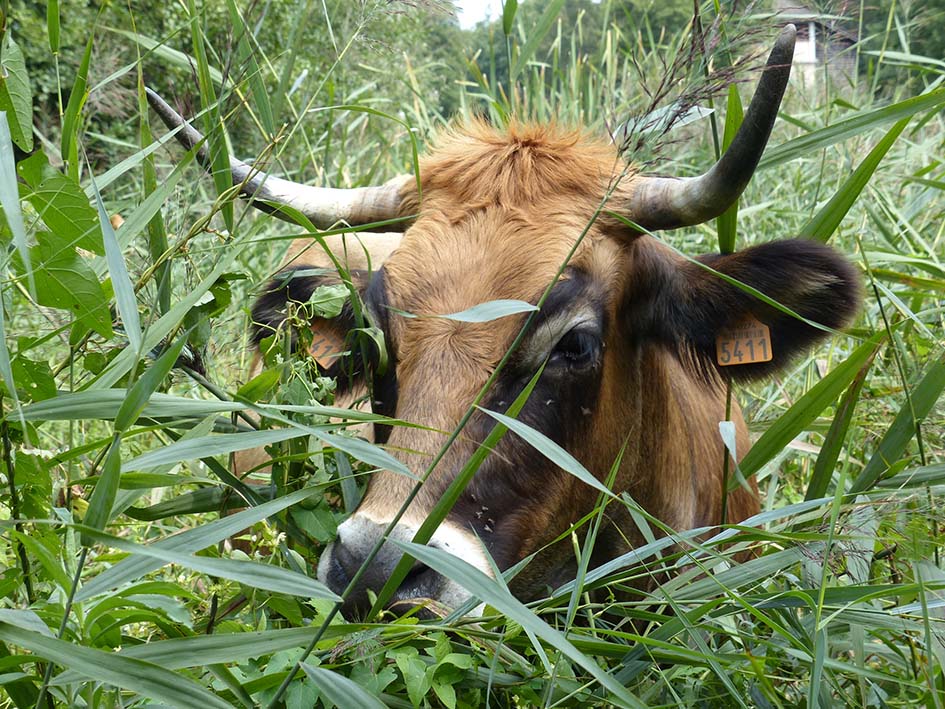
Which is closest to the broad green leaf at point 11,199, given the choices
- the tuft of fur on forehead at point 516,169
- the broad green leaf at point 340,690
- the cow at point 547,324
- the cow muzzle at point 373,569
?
the broad green leaf at point 340,690

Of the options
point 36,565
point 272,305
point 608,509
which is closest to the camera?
point 36,565

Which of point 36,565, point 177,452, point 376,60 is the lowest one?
point 36,565

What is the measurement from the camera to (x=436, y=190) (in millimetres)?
3580

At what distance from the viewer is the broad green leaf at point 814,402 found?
237 centimetres

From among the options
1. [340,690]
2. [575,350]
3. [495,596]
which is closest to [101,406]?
[340,690]

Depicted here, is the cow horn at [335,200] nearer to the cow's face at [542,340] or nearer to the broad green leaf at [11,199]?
the cow's face at [542,340]

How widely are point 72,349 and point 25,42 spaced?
455 inches

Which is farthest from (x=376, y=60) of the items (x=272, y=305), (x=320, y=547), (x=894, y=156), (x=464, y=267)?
(x=320, y=547)

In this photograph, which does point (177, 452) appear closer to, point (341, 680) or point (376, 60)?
point (341, 680)

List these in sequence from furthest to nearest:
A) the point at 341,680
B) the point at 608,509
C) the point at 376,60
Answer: the point at 376,60 < the point at 608,509 < the point at 341,680

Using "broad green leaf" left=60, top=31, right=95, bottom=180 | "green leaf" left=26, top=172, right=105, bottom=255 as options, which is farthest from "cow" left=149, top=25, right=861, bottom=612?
"green leaf" left=26, top=172, right=105, bottom=255

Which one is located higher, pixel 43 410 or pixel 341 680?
pixel 43 410

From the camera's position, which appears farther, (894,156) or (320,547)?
(894,156)

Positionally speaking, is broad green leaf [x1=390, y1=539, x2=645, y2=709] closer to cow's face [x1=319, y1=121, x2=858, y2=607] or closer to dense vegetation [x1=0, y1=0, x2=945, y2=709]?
dense vegetation [x1=0, y1=0, x2=945, y2=709]
